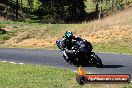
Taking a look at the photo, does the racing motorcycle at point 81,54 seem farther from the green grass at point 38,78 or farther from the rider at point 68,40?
the green grass at point 38,78

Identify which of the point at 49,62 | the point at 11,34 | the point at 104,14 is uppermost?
the point at 49,62

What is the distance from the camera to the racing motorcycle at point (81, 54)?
18.7 m

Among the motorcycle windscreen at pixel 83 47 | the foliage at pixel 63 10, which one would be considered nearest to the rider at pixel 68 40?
the motorcycle windscreen at pixel 83 47

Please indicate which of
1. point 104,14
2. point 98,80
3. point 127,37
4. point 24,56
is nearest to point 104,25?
point 127,37

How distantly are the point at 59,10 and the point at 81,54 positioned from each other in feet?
170

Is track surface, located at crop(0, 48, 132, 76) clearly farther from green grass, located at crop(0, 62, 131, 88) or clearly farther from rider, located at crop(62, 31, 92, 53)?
green grass, located at crop(0, 62, 131, 88)

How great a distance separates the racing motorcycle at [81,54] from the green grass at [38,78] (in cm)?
243

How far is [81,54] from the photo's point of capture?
19234 mm

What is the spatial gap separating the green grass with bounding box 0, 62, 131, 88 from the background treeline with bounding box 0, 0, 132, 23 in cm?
5076

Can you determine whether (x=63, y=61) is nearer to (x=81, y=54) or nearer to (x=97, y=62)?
(x=81, y=54)

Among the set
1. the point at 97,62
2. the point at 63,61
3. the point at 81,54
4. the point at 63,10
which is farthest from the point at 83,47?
the point at 63,10

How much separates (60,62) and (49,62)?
1.91 feet

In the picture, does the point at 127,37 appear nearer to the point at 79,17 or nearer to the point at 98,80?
the point at 98,80

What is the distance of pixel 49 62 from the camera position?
2045 cm
